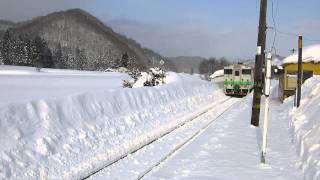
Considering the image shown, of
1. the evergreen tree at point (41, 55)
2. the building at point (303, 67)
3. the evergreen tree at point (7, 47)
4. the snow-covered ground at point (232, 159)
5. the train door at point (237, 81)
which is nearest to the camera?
the snow-covered ground at point (232, 159)

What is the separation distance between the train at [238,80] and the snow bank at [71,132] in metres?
25.7

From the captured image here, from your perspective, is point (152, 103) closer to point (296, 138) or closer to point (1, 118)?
point (296, 138)

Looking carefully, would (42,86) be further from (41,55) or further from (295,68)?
(41,55)

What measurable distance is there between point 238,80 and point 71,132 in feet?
111

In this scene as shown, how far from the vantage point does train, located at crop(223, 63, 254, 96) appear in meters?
42.7

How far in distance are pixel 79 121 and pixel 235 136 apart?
17.0ft

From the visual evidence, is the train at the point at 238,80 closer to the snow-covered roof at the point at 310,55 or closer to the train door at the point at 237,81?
the train door at the point at 237,81

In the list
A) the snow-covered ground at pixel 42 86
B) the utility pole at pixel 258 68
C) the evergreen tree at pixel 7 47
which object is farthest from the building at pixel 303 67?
the evergreen tree at pixel 7 47

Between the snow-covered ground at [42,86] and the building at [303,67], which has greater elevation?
the building at [303,67]

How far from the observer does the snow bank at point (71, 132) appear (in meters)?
8.90

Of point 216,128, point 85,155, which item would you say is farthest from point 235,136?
point 85,155

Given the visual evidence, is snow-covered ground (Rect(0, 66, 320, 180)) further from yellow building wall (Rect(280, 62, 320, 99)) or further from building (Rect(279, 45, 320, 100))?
yellow building wall (Rect(280, 62, 320, 99))

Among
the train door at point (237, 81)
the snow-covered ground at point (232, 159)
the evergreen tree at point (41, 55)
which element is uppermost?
the evergreen tree at point (41, 55)

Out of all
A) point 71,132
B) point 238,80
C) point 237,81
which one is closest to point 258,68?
point 71,132
